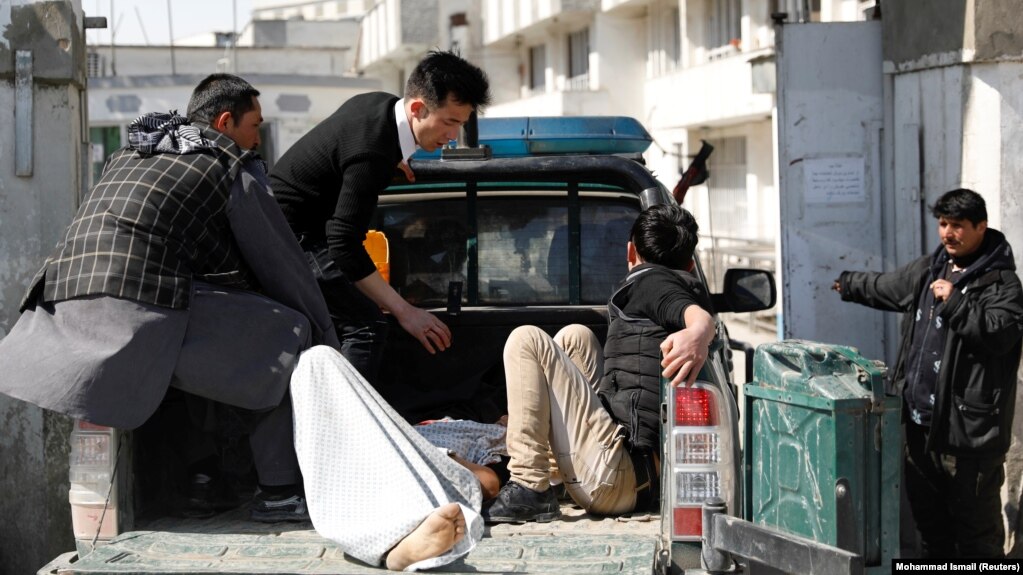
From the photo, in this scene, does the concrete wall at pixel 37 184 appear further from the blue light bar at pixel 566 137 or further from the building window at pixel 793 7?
the building window at pixel 793 7

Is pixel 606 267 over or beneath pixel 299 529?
over

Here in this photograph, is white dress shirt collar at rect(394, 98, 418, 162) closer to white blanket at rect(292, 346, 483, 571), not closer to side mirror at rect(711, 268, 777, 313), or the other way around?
white blanket at rect(292, 346, 483, 571)

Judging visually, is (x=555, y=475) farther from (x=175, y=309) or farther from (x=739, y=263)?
(x=739, y=263)

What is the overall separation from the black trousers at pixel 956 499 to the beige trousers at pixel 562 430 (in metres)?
2.18

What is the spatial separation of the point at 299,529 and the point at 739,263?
48.2ft

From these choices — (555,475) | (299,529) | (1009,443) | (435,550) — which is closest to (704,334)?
(555,475)

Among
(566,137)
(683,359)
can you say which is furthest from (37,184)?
(683,359)

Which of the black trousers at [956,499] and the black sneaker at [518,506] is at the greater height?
the black sneaker at [518,506]

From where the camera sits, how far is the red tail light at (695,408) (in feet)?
12.0

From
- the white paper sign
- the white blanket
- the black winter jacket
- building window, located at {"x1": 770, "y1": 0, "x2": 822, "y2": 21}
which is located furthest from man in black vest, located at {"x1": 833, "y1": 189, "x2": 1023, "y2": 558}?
building window, located at {"x1": 770, "y1": 0, "x2": 822, "y2": 21}

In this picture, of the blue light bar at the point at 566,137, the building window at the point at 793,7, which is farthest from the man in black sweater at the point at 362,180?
the building window at the point at 793,7

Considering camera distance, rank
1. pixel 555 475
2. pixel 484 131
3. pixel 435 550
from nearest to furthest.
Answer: pixel 435 550, pixel 555 475, pixel 484 131

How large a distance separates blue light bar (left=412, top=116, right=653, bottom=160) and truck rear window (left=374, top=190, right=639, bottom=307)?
931 millimetres

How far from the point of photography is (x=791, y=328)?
23.0 ft
